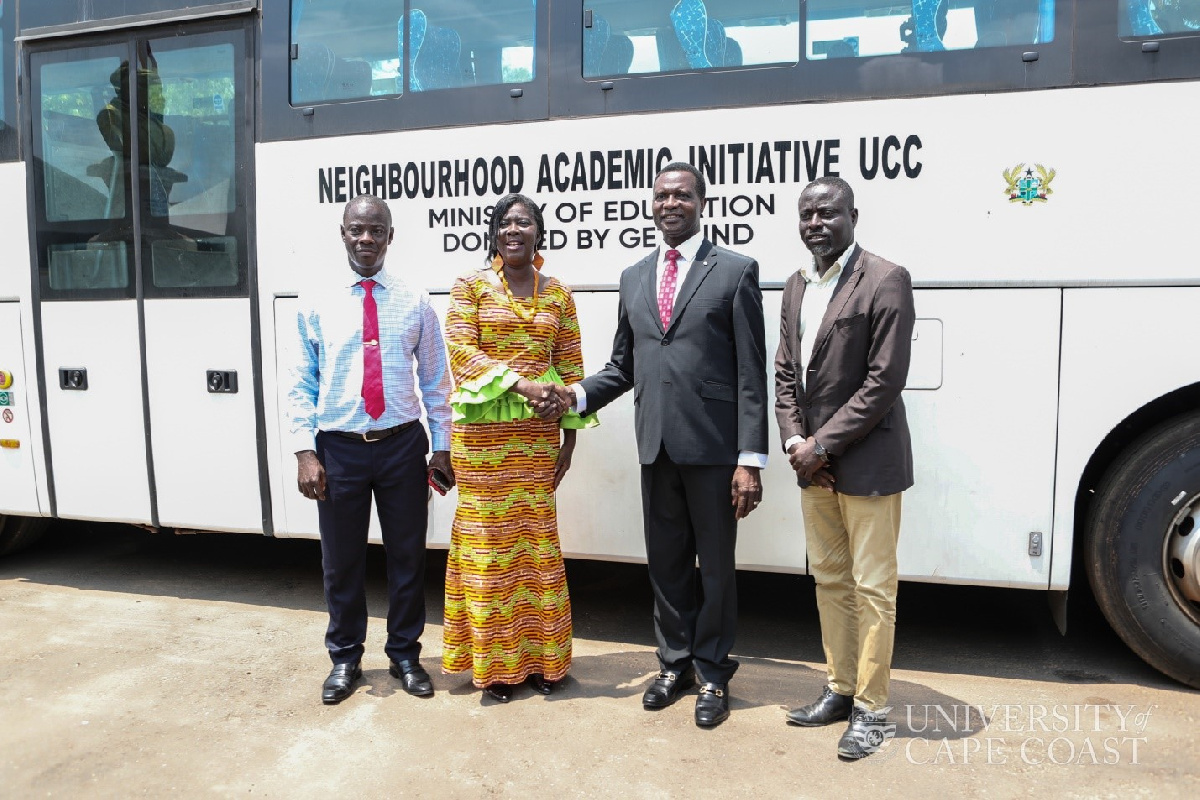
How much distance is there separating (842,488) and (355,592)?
6.44ft

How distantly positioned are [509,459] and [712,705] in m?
1.19

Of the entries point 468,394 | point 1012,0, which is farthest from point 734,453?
point 1012,0

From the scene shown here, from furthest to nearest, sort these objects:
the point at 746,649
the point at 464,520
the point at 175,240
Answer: the point at 175,240 < the point at 746,649 < the point at 464,520

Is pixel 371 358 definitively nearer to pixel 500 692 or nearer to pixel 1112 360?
pixel 500 692

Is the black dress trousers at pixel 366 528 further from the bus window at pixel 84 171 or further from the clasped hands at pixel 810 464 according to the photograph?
the bus window at pixel 84 171

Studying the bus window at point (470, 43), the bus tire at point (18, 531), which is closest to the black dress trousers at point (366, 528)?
the bus window at point (470, 43)

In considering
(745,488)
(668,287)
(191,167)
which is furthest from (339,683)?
(191,167)

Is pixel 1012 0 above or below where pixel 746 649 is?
above

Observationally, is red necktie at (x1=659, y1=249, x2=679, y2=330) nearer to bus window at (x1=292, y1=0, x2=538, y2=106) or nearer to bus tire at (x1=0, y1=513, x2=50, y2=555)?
bus window at (x1=292, y1=0, x2=538, y2=106)

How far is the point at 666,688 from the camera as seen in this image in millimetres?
3553

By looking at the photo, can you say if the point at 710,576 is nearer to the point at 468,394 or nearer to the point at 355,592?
the point at 468,394

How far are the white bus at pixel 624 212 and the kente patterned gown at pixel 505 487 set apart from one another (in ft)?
1.68

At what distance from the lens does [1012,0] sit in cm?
353

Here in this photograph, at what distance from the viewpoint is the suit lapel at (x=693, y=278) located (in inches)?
133
